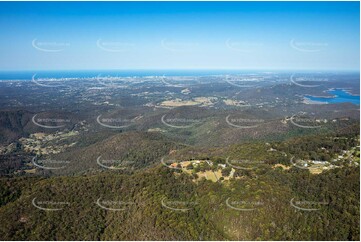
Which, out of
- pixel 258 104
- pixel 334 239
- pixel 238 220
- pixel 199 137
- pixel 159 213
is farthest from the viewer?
pixel 258 104

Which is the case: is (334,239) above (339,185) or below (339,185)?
below

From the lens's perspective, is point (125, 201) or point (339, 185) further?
point (125, 201)

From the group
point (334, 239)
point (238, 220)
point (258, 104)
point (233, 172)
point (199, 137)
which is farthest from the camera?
point (258, 104)

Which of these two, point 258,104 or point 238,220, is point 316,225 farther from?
point 258,104

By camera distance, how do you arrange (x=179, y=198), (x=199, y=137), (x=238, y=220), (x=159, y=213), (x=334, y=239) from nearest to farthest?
(x=334, y=239) < (x=238, y=220) < (x=159, y=213) < (x=179, y=198) < (x=199, y=137)

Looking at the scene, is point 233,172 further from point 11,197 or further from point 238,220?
point 11,197

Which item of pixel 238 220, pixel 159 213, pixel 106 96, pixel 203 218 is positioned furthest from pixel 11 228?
pixel 106 96

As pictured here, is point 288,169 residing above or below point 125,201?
above

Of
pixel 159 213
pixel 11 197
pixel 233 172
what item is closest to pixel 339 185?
pixel 233 172

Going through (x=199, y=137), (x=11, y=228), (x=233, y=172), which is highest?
(x=233, y=172)
